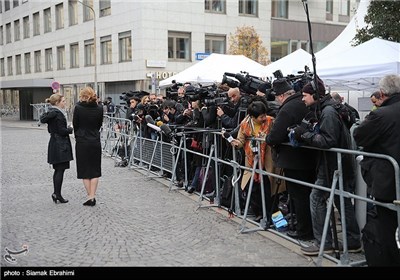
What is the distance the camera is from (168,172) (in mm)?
9703

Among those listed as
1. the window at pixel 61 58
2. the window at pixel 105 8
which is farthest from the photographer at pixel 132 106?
the window at pixel 61 58

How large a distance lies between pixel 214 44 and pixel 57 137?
27036 millimetres

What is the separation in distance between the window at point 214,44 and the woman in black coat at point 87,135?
26343 mm

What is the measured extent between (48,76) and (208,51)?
55.2 ft

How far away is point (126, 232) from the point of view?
5.88m

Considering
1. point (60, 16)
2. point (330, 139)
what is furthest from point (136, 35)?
point (330, 139)

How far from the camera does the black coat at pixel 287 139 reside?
5.16 metres

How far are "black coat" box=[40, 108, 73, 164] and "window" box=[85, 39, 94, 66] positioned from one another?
96.6 feet

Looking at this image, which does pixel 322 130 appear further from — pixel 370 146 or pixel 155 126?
pixel 155 126

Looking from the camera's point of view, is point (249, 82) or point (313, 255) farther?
point (249, 82)

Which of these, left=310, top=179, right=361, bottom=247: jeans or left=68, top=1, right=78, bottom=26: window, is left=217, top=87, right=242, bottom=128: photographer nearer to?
left=310, top=179, right=361, bottom=247: jeans

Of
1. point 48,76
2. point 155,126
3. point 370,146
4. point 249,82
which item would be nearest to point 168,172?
point 155,126

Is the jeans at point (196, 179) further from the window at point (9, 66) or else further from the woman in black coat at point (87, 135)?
the window at point (9, 66)

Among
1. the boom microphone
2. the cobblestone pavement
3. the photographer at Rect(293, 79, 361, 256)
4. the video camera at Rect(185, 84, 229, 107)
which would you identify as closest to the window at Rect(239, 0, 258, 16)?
the video camera at Rect(185, 84, 229, 107)
